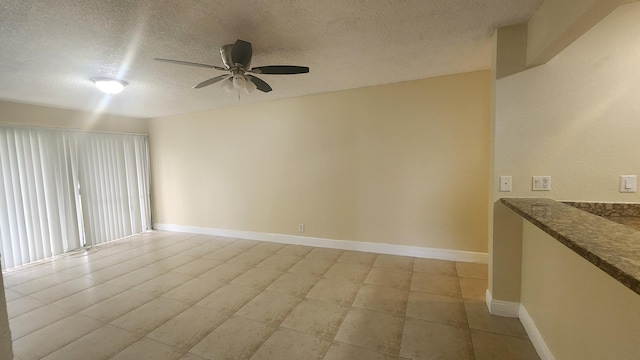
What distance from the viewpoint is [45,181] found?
3.90m

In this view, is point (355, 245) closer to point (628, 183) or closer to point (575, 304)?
point (575, 304)

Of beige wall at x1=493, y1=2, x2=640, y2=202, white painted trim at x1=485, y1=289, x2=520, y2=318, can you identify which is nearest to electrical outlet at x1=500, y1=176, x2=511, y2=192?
beige wall at x1=493, y1=2, x2=640, y2=202

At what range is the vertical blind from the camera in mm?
3590

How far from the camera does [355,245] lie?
3854 millimetres

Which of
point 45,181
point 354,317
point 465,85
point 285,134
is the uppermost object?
point 465,85

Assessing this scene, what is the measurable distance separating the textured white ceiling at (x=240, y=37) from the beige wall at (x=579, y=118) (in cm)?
51

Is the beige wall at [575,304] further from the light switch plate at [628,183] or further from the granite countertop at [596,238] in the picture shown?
the light switch plate at [628,183]

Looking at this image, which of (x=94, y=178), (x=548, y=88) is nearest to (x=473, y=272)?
(x=548, y=88)

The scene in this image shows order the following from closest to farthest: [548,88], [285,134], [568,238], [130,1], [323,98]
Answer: [568,238], [130,1], [548,88], [323,98], [285,134]

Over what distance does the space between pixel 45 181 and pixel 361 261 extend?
4.76 m

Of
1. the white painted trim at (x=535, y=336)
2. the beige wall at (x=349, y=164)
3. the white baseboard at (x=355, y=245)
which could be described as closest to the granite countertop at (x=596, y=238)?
the white painted trim at (x=535, y=336)

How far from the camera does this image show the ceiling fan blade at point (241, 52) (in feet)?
6.37

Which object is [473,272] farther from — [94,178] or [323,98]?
[94,178]

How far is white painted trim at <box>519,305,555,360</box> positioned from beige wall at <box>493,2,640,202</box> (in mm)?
946
